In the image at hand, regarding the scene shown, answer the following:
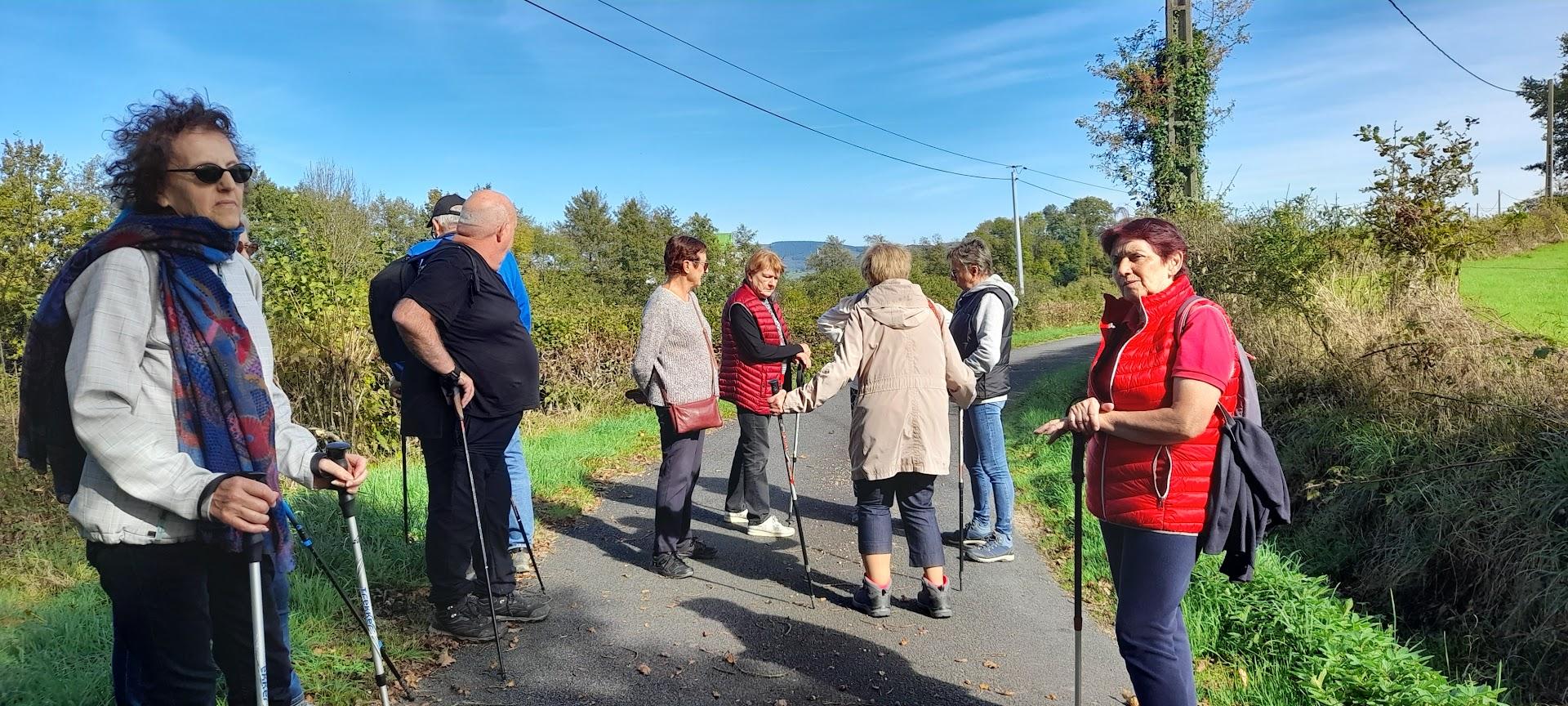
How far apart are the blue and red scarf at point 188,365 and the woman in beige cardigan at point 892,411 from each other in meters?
2.76

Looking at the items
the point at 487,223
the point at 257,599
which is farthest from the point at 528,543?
the point at 257,599

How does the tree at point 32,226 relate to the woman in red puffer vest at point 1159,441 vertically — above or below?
above

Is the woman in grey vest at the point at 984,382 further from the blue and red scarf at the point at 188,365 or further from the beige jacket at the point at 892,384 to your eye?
the blue and red scarf at the point at 188,365

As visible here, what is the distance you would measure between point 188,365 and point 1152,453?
286cm

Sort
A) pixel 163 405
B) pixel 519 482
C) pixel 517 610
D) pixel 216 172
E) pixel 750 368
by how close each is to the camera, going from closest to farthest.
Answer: pixel 163 405, pixel 216 172, pixel 517 610, pixel 519 482, pixel 750 368

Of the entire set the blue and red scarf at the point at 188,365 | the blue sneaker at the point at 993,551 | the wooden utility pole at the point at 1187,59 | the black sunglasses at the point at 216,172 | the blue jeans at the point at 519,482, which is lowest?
the blue sneaker at the point at 993,551

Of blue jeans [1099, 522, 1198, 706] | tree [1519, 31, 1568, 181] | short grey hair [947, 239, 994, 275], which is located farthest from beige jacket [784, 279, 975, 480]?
tree [1519, 31, 1568, 181]

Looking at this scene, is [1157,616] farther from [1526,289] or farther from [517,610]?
[1526,289]

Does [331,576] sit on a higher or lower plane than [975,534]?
higher

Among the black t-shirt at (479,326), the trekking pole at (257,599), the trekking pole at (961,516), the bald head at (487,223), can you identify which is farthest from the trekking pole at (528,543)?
the trekking pole at (257,599)

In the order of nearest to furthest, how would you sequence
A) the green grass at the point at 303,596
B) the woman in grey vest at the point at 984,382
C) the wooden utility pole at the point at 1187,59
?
the green grass at the point at 303,596 < the woman in grey vest at the point at 984,382 < the wooden utility pole at the point at 1187,59

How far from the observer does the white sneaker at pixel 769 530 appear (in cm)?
654

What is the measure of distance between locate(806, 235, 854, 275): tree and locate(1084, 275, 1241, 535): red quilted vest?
56.6 m

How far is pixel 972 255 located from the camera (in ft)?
19.5
